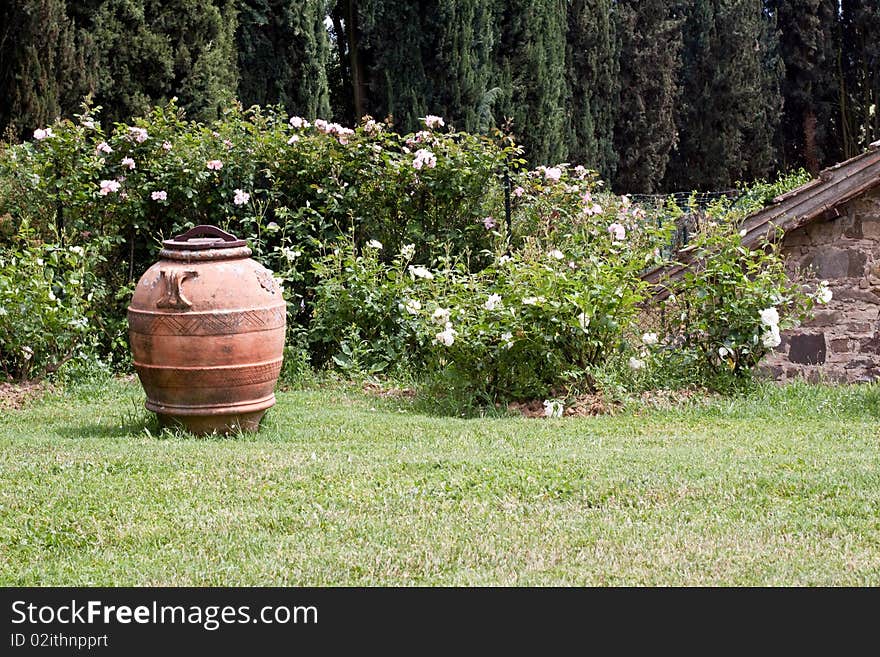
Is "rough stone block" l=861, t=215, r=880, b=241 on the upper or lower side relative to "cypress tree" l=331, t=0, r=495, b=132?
lower

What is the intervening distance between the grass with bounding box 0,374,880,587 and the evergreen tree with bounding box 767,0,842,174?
19.9 meters

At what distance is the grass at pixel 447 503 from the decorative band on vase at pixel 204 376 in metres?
0.34

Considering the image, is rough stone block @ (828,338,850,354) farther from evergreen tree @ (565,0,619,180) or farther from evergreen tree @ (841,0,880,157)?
evergreen tree @ (841,0,880,157)

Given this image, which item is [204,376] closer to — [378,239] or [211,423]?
[211,423]

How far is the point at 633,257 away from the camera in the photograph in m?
7.80

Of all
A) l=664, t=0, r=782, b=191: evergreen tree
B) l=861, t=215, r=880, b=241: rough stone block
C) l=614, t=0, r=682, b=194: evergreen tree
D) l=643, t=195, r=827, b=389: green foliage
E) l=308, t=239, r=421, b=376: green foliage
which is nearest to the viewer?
l=643, t=195, r=827, b=389: green foliage

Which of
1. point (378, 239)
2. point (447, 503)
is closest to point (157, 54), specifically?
point (378, 239)

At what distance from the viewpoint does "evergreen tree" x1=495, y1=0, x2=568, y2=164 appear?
1847 centimetres

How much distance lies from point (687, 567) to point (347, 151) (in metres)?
6.36

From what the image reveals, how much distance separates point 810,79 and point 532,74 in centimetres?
946

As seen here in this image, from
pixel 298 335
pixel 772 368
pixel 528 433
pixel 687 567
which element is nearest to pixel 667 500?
pixel 687 567

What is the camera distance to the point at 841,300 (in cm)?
973

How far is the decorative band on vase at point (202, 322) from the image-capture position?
610 cm

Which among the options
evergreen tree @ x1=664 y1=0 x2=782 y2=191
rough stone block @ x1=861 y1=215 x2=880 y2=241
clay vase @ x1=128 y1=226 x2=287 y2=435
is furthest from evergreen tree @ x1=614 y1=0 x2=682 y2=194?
clay vase @ x1=128 y1=226 x2=287 y2=435
